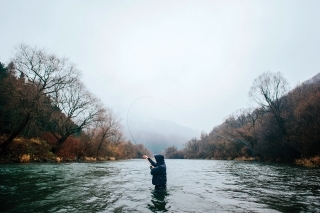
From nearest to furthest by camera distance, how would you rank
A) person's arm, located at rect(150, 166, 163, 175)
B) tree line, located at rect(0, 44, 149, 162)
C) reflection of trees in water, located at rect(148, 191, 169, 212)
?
reflection of trees in water, located at rect(148, 191, 169, 212)
person's arm, located at rect(150, 166, 163, 175)
tree line, located at rect(0, 44, 149, 162)

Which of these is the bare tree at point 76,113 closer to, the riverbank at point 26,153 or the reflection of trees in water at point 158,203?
the riverbank at point 26,153

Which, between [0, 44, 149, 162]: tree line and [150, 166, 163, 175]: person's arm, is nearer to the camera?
[150, 166, 163, 175]: person's arm

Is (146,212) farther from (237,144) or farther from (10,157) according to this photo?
(237,144)

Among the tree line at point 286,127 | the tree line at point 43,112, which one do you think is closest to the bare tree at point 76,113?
the tree line at point 43,112

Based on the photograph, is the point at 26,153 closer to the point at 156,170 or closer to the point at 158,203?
the point at 156,170

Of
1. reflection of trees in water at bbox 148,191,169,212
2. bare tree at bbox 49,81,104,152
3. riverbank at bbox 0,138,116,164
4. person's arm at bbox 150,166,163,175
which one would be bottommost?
reflection of trees in water at bbox 148,191,169,212

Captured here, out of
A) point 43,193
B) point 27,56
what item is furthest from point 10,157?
point 43,193

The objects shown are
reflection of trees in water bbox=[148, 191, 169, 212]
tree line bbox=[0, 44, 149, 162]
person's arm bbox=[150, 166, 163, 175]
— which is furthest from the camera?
tree line bbox=[0, 44, 149, 162]

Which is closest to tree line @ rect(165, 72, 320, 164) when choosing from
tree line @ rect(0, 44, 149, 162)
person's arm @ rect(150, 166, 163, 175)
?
person's arm @ rect(150, 166, 163, 175)

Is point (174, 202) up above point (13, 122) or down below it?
below

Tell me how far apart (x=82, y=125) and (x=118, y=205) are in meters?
32.8

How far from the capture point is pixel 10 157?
75.6ft

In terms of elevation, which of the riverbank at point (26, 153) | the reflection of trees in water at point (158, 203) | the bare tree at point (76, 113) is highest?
the bare tree at point (76, 113)

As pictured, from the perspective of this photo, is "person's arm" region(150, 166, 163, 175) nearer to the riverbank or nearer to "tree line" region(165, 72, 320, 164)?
"tree line" region(165, 72, 320, 164)
